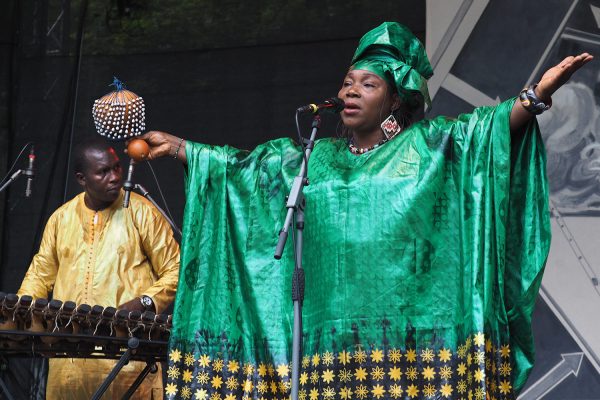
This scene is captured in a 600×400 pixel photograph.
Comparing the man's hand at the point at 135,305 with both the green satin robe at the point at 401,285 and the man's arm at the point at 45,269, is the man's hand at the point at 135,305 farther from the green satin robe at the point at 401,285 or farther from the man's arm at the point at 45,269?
the green satin robe at the point at 401,285

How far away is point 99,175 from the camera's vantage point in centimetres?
583

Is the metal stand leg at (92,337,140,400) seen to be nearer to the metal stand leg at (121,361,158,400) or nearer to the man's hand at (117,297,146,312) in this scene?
the metal stand leg at (121,361,158,400)

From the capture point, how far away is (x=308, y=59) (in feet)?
23.1

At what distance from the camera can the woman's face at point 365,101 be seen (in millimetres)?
4402

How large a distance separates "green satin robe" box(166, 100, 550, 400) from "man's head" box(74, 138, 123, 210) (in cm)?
146

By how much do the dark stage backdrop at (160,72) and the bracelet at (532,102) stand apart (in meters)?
2.93

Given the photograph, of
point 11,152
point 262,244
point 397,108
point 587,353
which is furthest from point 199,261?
point 11,152

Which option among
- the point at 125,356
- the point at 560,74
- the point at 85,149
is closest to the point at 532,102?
the point at 560,74

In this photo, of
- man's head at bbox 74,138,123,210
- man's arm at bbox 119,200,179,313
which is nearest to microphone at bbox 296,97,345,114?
man's arm at bbox 119,200,179,313

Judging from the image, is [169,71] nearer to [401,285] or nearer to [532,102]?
[401,285]

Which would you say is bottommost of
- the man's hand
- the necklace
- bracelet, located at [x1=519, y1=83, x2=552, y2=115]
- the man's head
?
the man's hand

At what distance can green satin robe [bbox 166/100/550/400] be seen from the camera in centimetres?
409

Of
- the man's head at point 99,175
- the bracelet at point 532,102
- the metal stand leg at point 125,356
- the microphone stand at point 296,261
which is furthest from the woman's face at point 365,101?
the man's head at point 99,175

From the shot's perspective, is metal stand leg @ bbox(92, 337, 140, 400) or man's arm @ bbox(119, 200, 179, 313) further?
man's arm @ bbox(119, 200, 179, 313)
